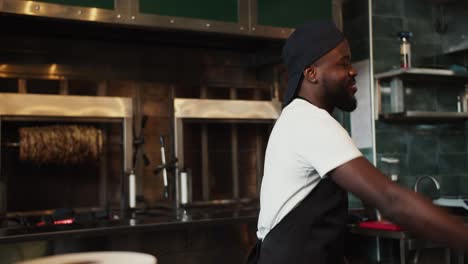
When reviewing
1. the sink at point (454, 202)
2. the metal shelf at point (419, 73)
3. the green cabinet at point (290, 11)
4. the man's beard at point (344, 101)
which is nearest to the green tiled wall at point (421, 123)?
the metal shelf at point (419, 73)

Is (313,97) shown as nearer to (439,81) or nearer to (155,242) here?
(155,242)

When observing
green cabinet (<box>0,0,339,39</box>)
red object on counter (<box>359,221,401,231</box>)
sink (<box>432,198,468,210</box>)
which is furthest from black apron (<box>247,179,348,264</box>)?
sink (<box>432,198,468,210</box>)

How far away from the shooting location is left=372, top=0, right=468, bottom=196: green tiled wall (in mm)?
3873

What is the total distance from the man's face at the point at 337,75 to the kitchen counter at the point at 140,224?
1436 millimetres

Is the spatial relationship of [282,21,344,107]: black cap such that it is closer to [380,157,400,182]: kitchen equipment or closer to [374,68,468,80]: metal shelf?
[374,68,468,80]: metal shelf

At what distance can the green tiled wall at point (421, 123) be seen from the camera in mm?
3873

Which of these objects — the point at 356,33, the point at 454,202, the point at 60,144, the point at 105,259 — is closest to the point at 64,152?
the point at 60,144

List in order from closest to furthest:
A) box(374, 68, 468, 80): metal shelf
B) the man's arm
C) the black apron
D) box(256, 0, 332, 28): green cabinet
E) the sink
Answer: the man's arm < the black apron < box(256, 0, 332, 28): green cabinet < the sink < box(374, 68, 468, 80): metal shelf

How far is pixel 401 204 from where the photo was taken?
117cm

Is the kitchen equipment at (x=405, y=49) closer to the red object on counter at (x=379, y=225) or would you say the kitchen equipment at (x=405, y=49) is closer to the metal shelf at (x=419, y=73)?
the metal shelf at (x=419, y=73)

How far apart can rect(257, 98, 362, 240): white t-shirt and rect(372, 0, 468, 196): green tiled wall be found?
8.42 ft

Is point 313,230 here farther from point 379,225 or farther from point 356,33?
point 356,33

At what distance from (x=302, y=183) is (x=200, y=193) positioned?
2.19m

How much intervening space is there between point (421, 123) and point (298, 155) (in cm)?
297
